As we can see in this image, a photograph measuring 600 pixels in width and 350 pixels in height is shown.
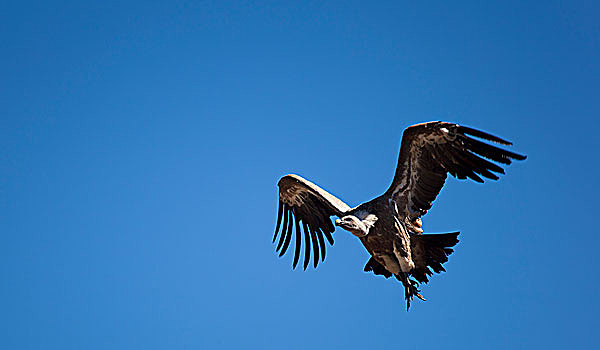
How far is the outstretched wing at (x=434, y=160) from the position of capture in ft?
29.7

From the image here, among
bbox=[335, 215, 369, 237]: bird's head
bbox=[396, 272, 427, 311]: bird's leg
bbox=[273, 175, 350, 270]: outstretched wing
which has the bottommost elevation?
bbox=[396, 272, 427, 311]: bird's leg

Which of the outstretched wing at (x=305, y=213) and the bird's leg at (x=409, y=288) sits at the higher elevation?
the outstretched wing at (x=305, y=213)

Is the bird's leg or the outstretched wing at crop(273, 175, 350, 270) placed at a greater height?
the outstretched wing at crop(273, 175, 350, 270)

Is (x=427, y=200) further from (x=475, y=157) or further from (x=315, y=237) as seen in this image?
(x=315, y=237)

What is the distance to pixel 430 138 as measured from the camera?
9453 millimetres

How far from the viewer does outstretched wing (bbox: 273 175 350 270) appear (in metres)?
11.2

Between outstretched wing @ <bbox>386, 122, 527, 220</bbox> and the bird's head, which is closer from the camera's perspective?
outstretched wing @ <bbox>386, 122, 527, 220</bbox>

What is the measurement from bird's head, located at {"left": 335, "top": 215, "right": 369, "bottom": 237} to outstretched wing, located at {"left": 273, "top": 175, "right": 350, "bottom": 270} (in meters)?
1.26

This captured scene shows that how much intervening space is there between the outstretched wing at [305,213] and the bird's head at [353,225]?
126 centimetres

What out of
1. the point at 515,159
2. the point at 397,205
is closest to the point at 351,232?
the point at 397,205

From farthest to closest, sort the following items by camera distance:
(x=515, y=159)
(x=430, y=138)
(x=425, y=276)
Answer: (x=425, y=276), (x=430, y=138), (x=515, y=159)

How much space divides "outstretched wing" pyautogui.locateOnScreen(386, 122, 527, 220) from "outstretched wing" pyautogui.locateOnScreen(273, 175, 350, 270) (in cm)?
139

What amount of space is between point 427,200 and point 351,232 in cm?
105

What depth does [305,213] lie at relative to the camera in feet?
38.0
